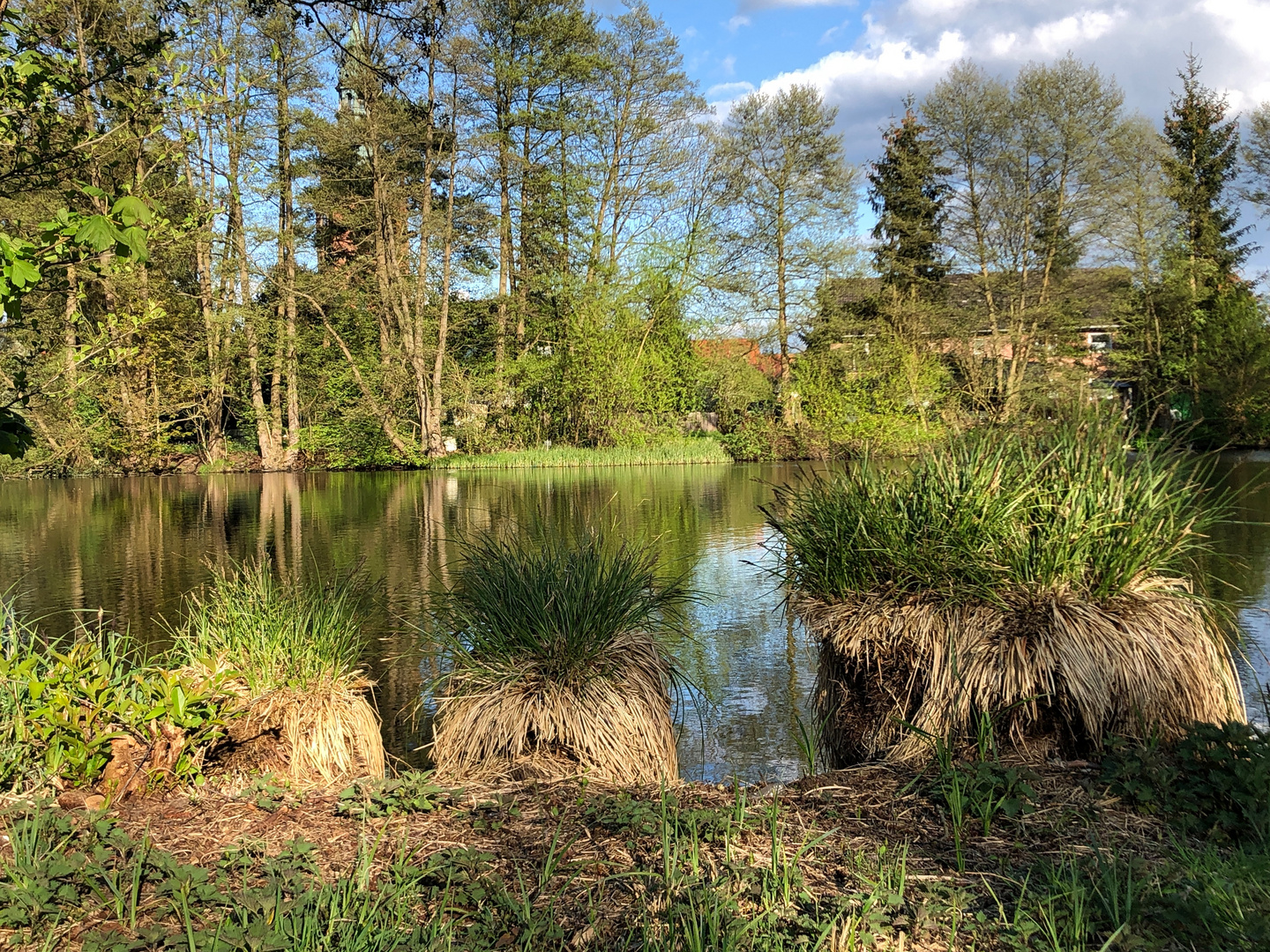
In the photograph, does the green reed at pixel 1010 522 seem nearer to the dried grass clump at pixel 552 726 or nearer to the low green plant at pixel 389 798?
the dried grass clump at pixel 552 726

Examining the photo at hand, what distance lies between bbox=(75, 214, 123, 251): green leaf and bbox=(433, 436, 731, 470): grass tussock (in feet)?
90.6

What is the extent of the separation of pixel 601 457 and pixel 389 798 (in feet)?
97.9

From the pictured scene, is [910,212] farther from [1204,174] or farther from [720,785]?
[720,785]

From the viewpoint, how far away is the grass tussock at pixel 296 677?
4180mm

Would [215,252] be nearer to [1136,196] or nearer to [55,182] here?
[55,182]

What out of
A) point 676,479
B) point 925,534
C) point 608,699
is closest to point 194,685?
point 608,699

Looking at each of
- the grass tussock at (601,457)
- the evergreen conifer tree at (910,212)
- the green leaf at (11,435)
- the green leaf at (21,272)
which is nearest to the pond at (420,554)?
the green leaf at (11,435)

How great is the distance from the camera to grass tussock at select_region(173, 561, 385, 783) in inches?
165

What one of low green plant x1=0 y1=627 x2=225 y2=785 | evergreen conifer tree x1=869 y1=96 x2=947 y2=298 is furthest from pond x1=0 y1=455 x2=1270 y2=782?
evergreen conifer tree x1=869 y1=96 x2=947 y2=298

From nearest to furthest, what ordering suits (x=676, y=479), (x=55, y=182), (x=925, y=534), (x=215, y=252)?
(x=55, y=182)
(x=925, y=534)
(x=676, y=479)
(x=215, y=252)

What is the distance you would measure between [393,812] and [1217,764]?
2948 millimetres

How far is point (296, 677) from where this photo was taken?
14.6 ft

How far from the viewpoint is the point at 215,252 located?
1163 inches

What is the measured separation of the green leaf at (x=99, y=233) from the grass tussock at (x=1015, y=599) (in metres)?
3.42
